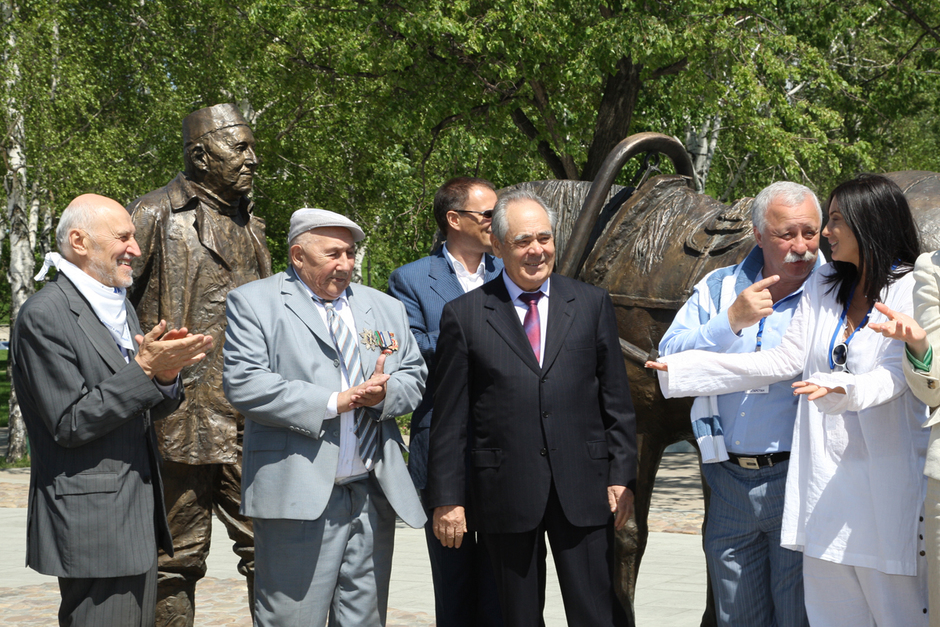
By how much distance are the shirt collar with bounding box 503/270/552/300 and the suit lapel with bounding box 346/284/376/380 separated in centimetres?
52

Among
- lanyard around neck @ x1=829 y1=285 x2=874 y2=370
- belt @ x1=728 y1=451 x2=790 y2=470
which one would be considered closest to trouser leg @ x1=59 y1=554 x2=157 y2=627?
belt @ x1=728 y1=451 x2=790 y2=470

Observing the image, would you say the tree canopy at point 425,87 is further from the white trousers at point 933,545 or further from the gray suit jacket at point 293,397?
the white trousers at point 933,545

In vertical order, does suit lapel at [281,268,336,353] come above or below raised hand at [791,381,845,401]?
above

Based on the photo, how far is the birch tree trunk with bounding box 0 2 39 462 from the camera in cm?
1305

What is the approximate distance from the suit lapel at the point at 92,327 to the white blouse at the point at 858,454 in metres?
2.10

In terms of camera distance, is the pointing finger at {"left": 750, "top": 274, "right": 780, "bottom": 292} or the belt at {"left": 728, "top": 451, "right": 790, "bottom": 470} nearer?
the pointing finger at {"left": 750, "top": 274, "right": 780, "bottom": 292}

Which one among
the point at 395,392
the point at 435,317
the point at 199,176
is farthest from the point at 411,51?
the point at 395,392

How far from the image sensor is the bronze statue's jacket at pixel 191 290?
15.1 ft

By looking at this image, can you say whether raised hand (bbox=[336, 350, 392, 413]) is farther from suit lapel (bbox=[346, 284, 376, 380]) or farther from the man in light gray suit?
suit lapel (bbox=[346, 284, 376, 380])

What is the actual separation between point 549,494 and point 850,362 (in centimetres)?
106

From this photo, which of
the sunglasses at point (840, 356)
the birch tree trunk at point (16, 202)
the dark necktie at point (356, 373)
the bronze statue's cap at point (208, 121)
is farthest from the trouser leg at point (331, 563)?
the birch tree trunk at point (16, 202)

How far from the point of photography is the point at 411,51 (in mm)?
11281

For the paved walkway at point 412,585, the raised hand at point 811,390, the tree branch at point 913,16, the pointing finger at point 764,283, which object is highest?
the tree branch at point 913,16

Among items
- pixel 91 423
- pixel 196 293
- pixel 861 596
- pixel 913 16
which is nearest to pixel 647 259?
pixel 861 596
